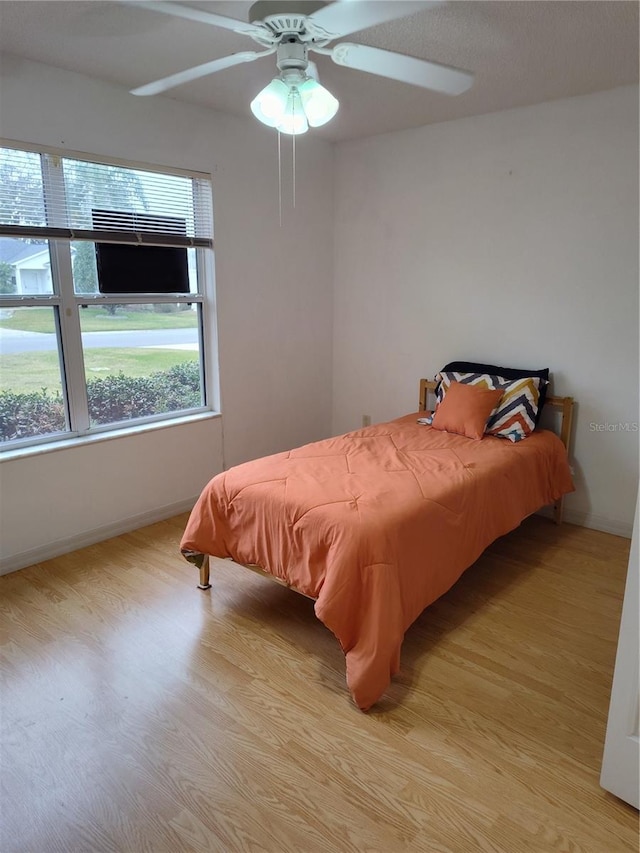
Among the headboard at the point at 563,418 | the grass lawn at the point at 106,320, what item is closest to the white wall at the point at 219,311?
the grass lawn at the point at 106,320

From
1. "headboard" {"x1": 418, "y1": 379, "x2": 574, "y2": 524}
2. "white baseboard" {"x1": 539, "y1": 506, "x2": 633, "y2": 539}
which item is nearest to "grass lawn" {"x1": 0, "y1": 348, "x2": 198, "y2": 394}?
"headboard" {"x1": 418, "y1": 379, "x2": 574, "y2": 524}

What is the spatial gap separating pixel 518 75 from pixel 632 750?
295 cm

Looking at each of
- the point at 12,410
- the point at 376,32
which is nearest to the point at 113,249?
the point at 12,410

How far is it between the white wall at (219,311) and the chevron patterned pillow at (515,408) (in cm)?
155

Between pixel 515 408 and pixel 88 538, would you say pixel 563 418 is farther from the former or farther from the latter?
pixel 88 538

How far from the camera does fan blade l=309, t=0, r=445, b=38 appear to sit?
1553 millimetres

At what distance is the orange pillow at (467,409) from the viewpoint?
10.9ft

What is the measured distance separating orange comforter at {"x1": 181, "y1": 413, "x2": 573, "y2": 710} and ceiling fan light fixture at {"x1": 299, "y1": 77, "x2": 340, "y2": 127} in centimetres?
152

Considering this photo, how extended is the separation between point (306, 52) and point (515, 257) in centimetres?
204

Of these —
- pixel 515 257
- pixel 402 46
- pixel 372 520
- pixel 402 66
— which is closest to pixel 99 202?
pixel 402 46

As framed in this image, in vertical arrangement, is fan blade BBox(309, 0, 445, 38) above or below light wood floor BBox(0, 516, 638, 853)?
above

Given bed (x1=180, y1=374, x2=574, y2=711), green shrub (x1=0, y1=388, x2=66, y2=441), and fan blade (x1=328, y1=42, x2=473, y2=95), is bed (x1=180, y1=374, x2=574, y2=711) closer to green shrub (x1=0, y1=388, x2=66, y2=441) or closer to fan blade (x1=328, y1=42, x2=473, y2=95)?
green shrub (x1=0, y1=388, x2=66, y2=441)

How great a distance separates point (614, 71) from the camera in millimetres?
Result: 2717

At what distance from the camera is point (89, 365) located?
3.19m
